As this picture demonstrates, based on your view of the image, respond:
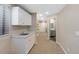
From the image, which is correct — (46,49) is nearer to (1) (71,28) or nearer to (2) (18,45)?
(2) (18,45)

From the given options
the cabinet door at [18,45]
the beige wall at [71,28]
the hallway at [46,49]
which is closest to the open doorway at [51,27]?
the hallway at [46,49]

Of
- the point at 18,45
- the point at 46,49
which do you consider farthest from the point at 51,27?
the point at 18,45

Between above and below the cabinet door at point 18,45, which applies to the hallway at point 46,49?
below

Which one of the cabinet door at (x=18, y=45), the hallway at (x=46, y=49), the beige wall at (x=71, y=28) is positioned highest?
the beige wall at (x=71, y=28)

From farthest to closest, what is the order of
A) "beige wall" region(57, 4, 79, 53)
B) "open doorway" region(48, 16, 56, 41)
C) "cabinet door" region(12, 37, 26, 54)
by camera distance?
"open doorway" region(48, 16, 56, 41) → "cabinet door" region(12, 37, 26, 54) → "beige wall" region(57, 4, 79, 53)

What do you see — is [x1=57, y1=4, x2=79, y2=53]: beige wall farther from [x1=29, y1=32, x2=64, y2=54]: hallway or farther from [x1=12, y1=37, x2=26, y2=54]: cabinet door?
[x1=12, y1=37, x2=26, y2=54]: cabinet door

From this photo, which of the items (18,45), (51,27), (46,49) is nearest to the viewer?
(18,45)

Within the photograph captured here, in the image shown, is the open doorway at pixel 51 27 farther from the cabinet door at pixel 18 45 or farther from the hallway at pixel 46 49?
the cabinet door at pixel 18 45

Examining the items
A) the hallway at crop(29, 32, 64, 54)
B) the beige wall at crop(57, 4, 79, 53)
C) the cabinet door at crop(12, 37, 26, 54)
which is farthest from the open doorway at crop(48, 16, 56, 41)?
the cabinet door at crop(12, 37, 26, 54)

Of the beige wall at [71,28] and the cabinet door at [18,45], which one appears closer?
the beige wall at [71,28]

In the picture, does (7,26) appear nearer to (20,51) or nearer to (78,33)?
(20,51)
